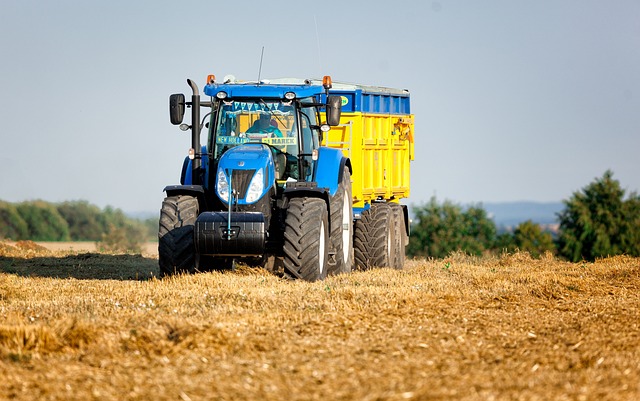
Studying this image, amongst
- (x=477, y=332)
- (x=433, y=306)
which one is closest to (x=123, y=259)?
(x=433, y=306)

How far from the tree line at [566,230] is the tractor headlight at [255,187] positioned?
6247 cm

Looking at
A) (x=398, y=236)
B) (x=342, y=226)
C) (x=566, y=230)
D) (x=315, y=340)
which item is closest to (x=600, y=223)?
(x=566, y=230)

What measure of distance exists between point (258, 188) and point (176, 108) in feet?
5.33

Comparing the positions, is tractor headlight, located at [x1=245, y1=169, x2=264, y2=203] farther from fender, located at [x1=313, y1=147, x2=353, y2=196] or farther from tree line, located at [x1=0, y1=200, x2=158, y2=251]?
tree line, located at [x1=0, y1=200, x2=158, y2=251]

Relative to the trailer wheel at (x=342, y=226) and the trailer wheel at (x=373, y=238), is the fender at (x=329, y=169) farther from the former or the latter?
the trailer wheel at (x=373, y=238)

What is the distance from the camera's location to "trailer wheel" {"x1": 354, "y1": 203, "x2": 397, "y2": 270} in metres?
18.7

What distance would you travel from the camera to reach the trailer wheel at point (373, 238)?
18703mm

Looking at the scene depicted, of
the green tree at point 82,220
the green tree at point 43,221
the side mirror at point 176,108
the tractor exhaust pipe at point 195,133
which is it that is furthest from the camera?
the green tree at point 82,220

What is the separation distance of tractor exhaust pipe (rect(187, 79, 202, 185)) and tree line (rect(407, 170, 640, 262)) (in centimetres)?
6185

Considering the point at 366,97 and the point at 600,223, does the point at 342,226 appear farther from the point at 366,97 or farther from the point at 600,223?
the point at 600,223

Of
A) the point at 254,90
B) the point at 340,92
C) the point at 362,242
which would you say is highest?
the point at 340,92

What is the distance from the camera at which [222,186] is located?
1463 cm

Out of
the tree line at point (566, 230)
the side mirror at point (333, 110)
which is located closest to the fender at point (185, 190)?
the side mirror at point (333, 110)

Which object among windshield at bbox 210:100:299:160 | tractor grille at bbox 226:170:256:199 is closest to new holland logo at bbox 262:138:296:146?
windshield at bbox 210:100:299:160
